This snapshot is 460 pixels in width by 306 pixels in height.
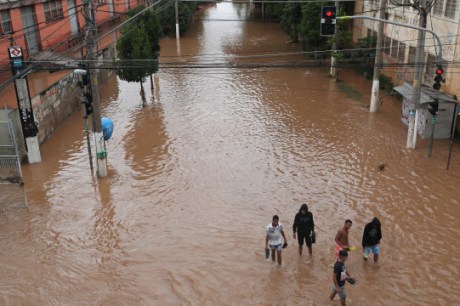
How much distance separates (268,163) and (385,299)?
309 inches

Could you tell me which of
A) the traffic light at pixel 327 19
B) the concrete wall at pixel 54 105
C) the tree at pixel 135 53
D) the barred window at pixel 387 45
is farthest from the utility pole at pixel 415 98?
the concrete wall at pixel 54 105

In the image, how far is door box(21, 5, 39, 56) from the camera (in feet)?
87.5

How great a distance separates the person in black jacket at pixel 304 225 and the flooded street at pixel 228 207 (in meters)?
0.60

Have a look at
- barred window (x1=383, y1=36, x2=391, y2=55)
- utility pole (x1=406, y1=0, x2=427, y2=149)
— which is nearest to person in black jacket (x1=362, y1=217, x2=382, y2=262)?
utility pole (x1=406, y1=0, x2=427, y2=149)

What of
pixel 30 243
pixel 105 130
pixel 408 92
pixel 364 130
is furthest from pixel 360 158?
pixel 30 243

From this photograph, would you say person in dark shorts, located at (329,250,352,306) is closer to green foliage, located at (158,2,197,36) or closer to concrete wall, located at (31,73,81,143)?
A: concrete wall, located at (31,73,81,143)

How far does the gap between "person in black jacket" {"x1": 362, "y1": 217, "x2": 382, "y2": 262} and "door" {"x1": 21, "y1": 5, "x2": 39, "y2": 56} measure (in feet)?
75.2

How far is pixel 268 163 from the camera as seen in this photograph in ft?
55.0

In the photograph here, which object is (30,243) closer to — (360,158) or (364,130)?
(360,158)

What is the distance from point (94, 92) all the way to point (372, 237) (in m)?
9.90

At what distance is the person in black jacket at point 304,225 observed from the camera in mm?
10414

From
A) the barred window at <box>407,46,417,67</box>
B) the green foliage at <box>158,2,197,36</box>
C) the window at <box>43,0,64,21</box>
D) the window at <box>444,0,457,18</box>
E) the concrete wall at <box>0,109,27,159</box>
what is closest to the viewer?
the concrete wall at <box>0,109,27,159</box>

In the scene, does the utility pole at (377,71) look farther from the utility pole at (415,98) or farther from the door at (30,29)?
the door at (30,29)

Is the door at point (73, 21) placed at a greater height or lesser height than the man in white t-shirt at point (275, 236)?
greater
